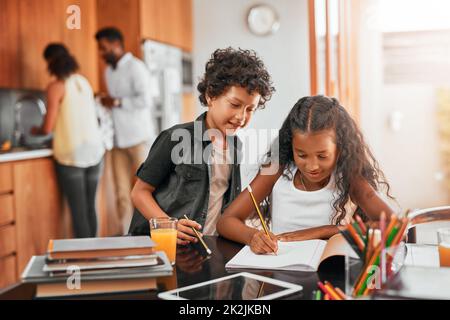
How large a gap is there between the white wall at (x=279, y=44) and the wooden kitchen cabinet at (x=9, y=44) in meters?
1.99

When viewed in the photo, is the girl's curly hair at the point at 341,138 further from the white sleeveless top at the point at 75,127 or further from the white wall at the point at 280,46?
the white wall at the point at 280,46

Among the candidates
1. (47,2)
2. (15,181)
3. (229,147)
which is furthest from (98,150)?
(229,147)

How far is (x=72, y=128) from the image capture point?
12.2 feet

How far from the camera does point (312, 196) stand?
63.4 inches

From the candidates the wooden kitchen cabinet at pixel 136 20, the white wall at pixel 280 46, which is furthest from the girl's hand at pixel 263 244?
the white wall at pixel 280 46

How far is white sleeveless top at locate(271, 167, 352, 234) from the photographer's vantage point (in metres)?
1.60

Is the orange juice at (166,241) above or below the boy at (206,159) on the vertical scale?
below

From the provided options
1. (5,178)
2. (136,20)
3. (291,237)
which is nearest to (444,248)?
(291,237)

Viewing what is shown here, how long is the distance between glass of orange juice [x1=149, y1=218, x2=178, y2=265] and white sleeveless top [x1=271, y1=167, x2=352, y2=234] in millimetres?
455

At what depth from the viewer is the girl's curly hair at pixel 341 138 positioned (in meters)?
1.51

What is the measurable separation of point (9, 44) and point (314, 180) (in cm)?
261

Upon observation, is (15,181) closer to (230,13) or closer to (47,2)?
(47,2)

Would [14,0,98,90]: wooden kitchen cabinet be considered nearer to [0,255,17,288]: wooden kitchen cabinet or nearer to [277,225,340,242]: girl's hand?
[0,255,17,288]: wooden kitchen cabinet

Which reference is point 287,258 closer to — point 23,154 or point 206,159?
point 206,159
